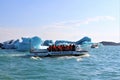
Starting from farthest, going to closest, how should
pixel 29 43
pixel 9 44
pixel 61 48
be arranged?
pixel 9 44
pixel 29 43
pixel 61 48

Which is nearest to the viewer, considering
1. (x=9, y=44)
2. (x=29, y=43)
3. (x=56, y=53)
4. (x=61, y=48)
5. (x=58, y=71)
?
(x=58, y=71)

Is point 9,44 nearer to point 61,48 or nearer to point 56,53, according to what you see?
point 61,48

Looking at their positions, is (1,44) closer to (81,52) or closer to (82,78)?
(81,52)

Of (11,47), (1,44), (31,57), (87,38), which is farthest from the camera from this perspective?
(1,44)

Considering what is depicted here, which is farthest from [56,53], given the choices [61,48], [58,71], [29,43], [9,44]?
[9,44]

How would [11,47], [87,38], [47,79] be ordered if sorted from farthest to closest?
1. [11,47]
2. [87,38]
3. [47,79]

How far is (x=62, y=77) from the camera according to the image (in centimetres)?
2284

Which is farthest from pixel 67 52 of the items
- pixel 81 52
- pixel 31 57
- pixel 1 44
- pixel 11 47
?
pixel 1 44

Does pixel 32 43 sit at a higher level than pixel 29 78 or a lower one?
higher

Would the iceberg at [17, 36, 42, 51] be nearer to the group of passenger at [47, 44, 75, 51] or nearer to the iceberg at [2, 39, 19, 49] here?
the group of passenger at [47, 44, 75, 51]

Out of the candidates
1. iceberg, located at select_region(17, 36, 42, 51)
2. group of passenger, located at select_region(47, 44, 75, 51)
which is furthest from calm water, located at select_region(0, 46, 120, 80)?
iceberg, located at select_region(17, 36, 42, 51)

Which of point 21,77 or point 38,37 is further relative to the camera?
point 38,37

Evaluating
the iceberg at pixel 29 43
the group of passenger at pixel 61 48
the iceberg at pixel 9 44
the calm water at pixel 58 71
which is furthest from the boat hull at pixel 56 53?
the iceberg at pixel 9 44

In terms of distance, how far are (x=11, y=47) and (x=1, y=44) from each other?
16365 mm
